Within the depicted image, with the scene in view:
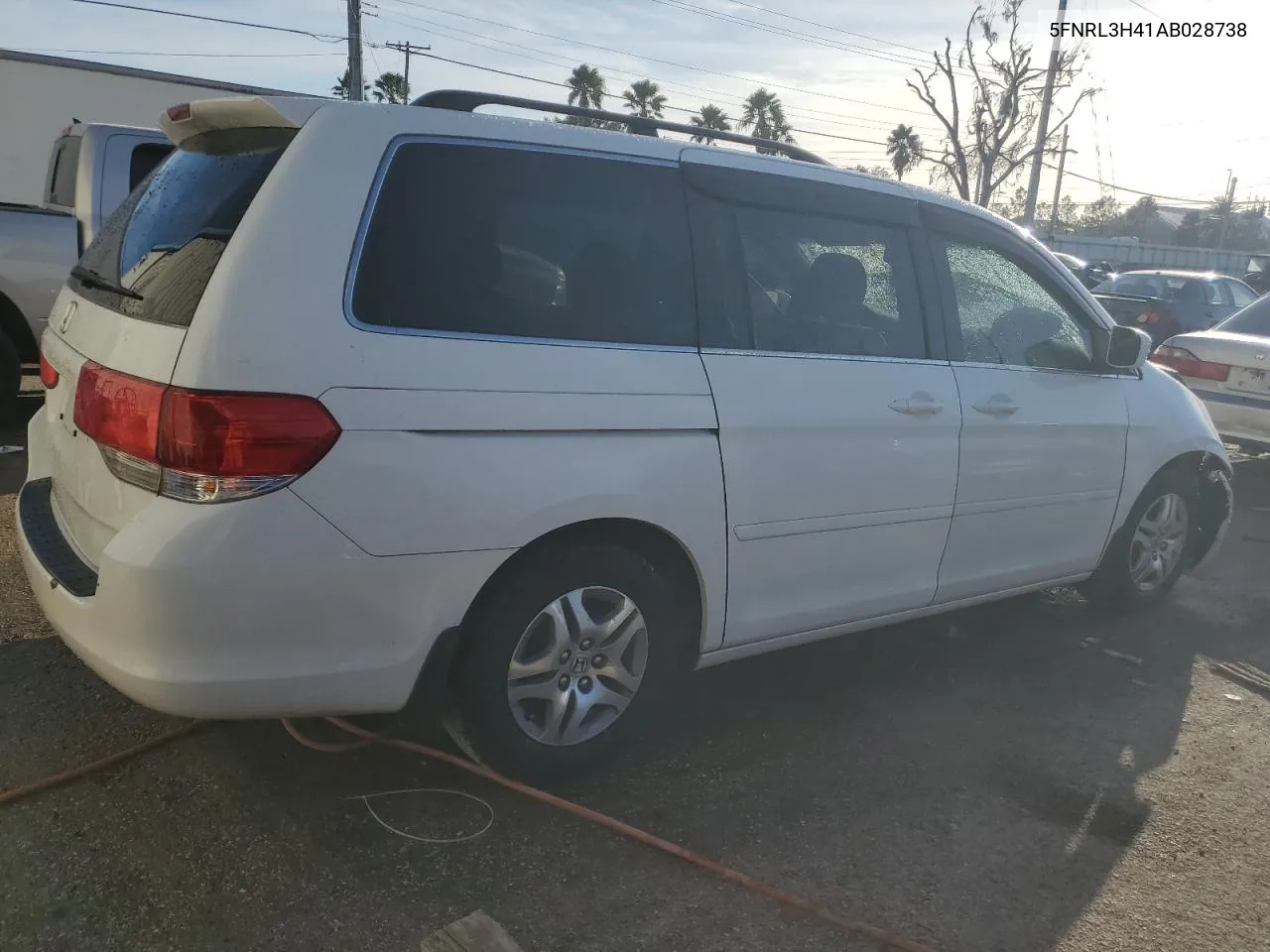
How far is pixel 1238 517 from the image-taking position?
7098 millimetres

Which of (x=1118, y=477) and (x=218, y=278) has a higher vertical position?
(x=218, y=278)

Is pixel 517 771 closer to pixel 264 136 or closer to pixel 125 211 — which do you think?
Answer: pixel 264 136

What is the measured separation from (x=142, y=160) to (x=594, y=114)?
4588mm

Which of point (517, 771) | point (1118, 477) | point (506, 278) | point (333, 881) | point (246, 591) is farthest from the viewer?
point (1118, 477)

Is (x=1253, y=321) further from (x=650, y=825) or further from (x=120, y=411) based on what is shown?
(x=120, y=411)

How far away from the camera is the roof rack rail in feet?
9.20

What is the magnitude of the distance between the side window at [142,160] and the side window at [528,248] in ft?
15.4

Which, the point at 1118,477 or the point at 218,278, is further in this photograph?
the point at 1118,477

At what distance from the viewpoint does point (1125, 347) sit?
4242mm

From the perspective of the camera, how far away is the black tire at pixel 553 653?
8.72 ft

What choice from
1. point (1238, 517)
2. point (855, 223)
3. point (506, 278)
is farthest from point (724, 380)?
point (1238, 517)

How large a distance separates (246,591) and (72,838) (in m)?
0.91

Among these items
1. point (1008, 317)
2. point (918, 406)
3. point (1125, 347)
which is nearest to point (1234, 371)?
point (1125, 347)

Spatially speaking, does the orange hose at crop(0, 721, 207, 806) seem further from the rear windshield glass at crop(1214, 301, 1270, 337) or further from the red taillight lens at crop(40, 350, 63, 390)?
the rear windshield glass at crop(1214, 301, 1270, 337)
